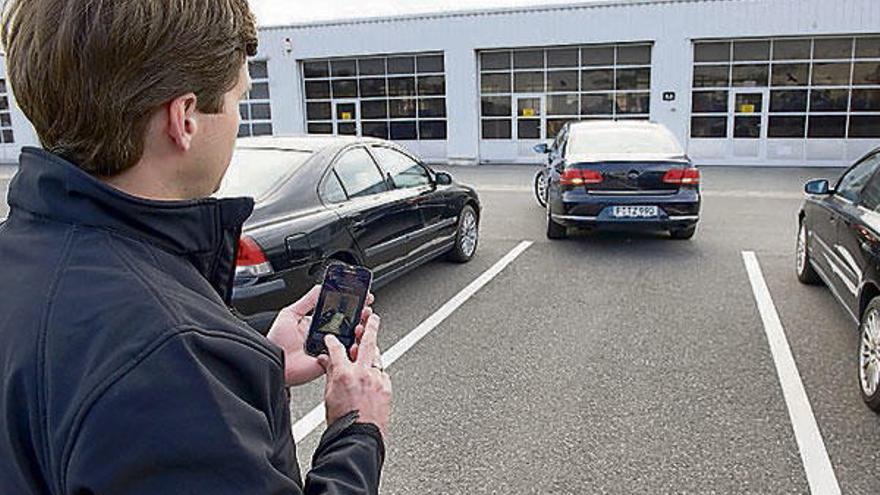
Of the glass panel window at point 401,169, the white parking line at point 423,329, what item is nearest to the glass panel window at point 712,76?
the white parking line at point 423,329

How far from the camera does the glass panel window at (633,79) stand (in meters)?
20.7

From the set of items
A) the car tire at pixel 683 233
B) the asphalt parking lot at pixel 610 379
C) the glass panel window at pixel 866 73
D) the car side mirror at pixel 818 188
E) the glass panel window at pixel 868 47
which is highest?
the glass panel window at pixel 868 47

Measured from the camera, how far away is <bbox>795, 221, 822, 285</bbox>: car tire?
21.6ft

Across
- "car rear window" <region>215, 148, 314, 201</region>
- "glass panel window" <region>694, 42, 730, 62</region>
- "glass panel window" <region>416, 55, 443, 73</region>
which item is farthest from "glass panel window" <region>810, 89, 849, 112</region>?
"car rear window" <region>215, 148, 314, 201</region>

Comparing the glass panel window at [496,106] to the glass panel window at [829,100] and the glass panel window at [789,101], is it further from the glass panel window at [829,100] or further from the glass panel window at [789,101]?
the glass panel window at [829,100]

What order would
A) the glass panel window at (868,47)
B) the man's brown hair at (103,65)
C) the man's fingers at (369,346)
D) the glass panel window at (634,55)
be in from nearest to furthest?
the man's brown hair at (103,65)
the man's fingers at (369,346)
the glass panel window at (868,47)
the glass panel window at (634,55)

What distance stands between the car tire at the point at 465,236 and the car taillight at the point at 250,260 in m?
3.34

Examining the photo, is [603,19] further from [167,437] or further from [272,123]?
[167,437]

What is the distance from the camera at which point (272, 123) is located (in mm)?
24438

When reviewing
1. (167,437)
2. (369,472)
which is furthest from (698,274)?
(167,437)

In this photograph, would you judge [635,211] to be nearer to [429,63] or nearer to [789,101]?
[789,101]

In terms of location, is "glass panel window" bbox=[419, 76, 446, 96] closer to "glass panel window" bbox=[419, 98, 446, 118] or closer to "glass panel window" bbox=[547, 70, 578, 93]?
"glass panel window" bbox=[419, 98, 446, 118]

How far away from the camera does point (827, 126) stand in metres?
19.9

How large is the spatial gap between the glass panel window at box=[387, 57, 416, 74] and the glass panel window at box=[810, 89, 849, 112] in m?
11.9
